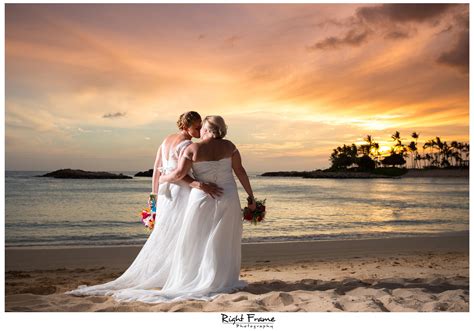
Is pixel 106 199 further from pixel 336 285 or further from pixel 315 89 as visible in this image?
pixel 336 285

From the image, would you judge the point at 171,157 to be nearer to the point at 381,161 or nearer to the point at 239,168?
the point at 239,168

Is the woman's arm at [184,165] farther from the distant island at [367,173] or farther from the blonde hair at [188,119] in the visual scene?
the distant island at [367,173]

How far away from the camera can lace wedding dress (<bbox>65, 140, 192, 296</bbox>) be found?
527cm

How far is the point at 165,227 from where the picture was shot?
534cm

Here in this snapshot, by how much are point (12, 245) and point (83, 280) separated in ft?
17.5

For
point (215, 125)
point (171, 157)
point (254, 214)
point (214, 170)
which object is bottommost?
point (254, 214)

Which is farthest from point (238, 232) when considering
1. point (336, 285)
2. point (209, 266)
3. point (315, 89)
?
point (315, 89)

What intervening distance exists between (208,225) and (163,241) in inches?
23.2

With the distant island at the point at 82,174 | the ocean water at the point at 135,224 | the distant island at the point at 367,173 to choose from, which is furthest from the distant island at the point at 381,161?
the ocean water at the point at 135,224

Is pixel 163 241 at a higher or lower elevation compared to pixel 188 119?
lower

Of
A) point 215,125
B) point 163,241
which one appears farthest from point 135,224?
point 215,125

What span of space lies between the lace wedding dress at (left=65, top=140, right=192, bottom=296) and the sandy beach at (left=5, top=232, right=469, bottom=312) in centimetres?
51

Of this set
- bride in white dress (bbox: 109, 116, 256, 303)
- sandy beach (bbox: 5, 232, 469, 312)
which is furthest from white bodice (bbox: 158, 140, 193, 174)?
sandy beach (bbox: 5, 232, 469, 312)

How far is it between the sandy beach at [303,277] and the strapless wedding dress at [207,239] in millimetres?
302
